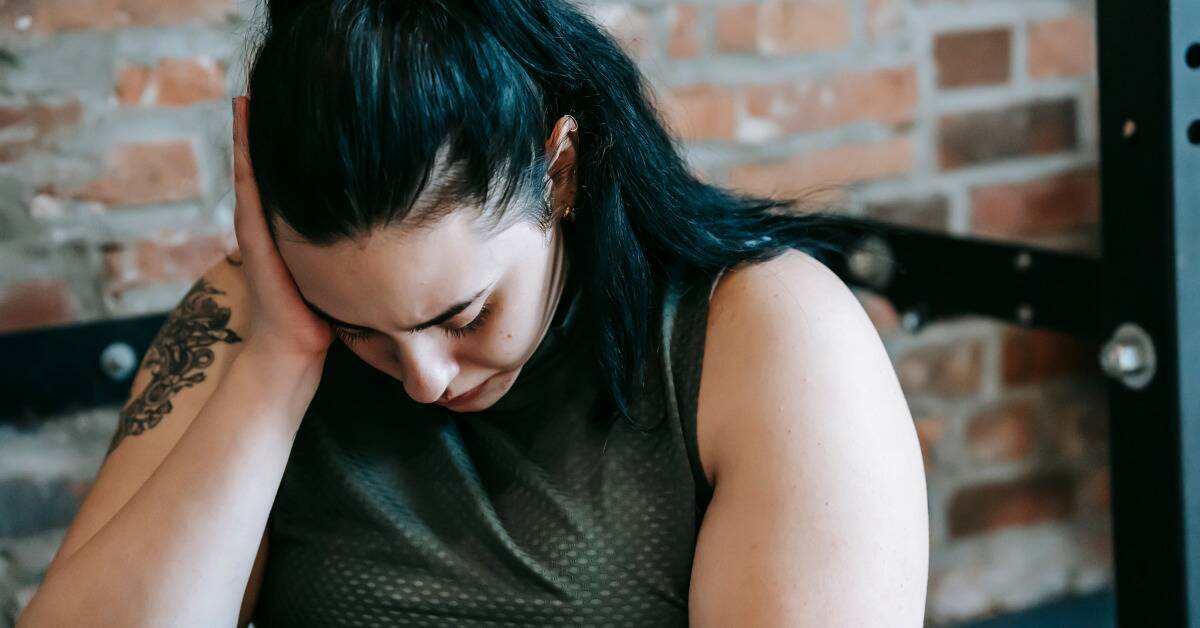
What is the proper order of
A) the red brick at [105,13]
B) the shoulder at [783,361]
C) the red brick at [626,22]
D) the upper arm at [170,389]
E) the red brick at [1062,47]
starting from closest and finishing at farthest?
the shoulder at [783,361], the upper arm at [170,389], the red brick at [105,13], the red brick at [626,22], the red brick at [1062,47]

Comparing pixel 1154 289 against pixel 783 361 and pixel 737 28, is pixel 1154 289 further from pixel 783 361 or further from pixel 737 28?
pixel 737 28

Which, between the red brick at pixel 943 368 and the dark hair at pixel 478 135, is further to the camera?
the red brick at pixel 943 368


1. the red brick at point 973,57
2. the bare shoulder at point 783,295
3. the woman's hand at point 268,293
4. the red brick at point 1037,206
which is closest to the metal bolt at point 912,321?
the red brick at point 1037,206

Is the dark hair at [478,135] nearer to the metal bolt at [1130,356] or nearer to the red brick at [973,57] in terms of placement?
the metal bolt at [1130,356]

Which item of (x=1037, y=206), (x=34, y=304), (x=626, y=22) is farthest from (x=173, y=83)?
(x=1037, y=206)

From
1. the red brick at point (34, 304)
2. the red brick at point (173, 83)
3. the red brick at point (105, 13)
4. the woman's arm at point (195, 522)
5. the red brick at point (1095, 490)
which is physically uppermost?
the red brick at point (105, 13)

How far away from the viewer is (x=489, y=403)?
3.30 feet

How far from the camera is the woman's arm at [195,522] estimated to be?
3.14ft

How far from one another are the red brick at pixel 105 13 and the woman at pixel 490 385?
32cm

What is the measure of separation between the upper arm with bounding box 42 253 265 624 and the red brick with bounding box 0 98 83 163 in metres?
0.27

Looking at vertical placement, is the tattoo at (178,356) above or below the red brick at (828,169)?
above

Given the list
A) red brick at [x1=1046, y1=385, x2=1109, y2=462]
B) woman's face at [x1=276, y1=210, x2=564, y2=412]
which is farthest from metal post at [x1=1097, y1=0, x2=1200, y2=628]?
red brick at [x1=1046, y1=385, x2=1109, y2=462]

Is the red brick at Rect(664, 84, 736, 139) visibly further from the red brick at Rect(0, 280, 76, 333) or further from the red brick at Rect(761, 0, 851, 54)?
the red brick at Rect(0, 280, 76, 333)

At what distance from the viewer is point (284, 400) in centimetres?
99
